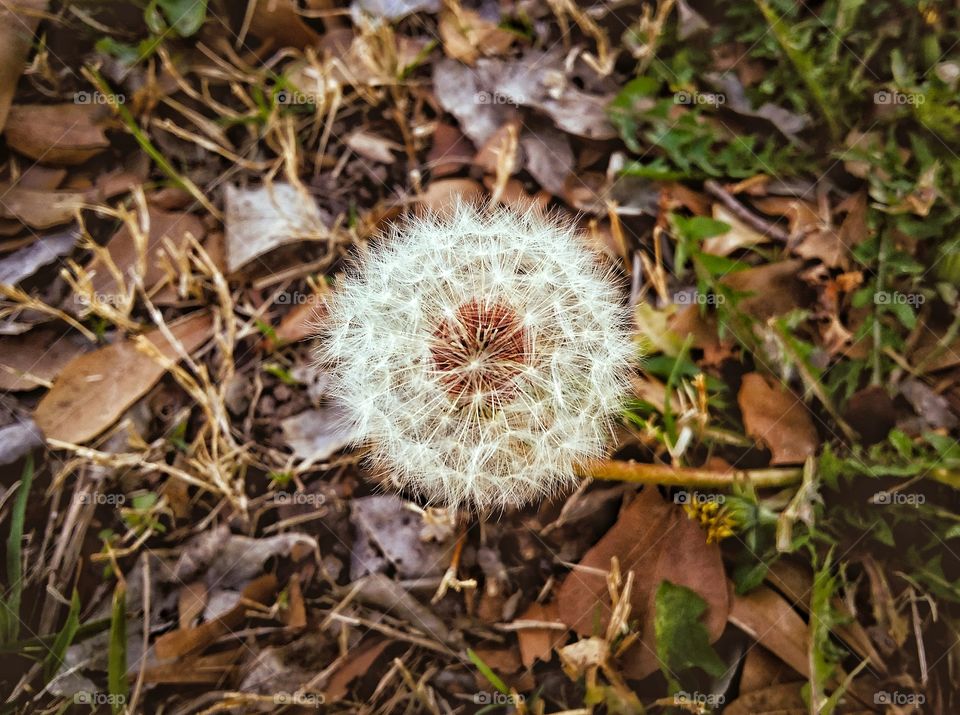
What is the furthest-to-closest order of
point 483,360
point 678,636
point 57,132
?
point 57,132 < point 678,636 < point 483,360

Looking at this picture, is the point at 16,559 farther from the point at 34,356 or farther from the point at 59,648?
the point at 34,356

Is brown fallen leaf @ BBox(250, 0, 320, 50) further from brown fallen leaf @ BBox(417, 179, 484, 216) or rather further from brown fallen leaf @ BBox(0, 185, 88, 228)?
brown fallen leaf @ BBox(0, 185, 88, 228)

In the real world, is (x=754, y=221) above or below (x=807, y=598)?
above

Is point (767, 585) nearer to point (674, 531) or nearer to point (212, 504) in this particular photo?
point (674, 531)

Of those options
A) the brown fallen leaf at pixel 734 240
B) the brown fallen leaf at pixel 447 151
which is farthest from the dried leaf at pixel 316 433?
the brown fallen leaf at pixel 734 240

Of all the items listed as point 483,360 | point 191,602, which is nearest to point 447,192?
point 483,360

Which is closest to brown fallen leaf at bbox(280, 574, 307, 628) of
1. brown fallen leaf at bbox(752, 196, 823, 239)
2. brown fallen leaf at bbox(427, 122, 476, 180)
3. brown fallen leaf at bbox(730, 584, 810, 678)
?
brown fallen leaf at bbox(730, 584, 810, 678)

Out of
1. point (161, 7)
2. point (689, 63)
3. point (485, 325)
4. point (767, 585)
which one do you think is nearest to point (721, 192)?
point (689, 63)
